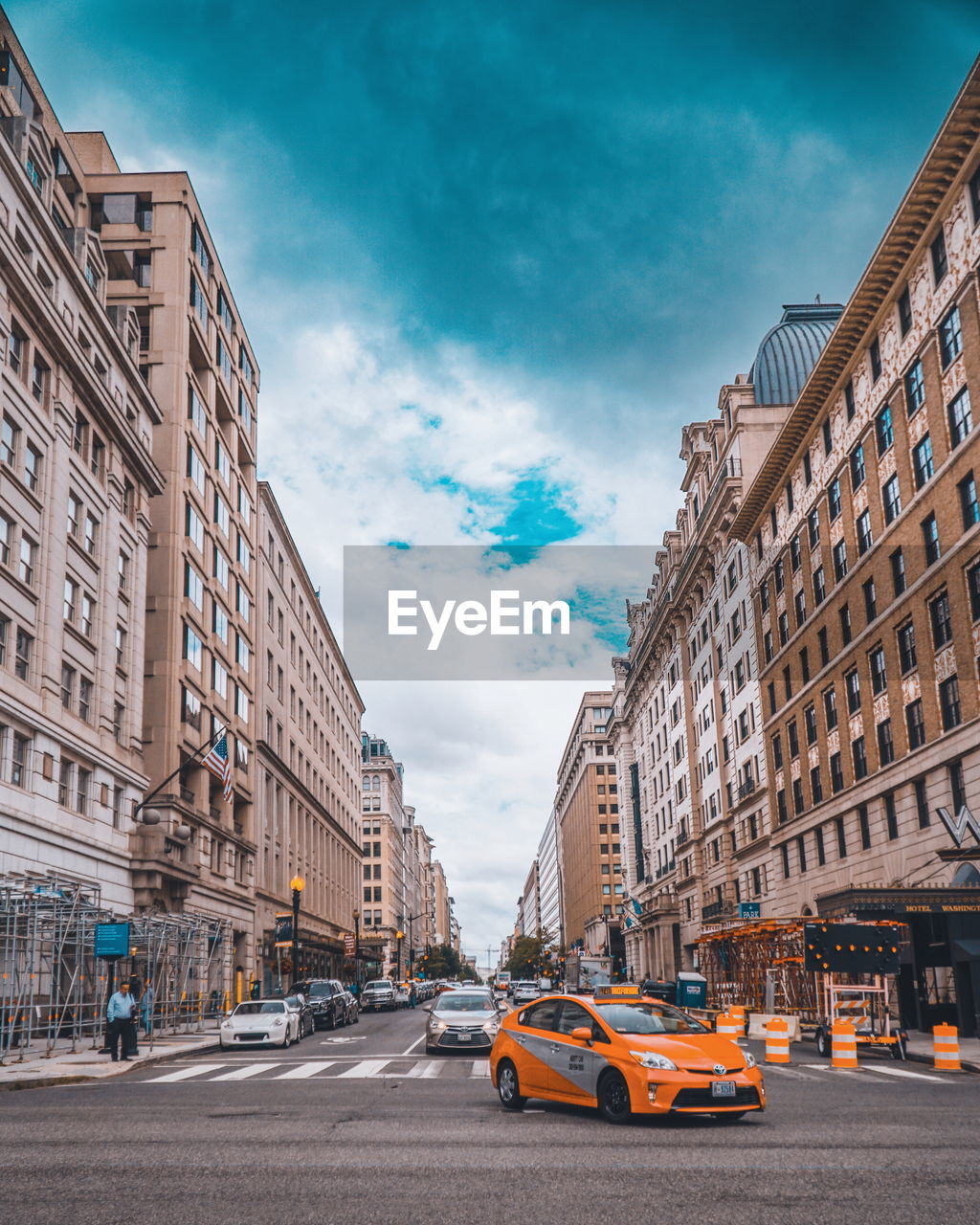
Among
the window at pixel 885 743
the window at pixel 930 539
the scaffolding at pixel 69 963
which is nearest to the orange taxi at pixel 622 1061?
the scaffolding at pixel 69 963

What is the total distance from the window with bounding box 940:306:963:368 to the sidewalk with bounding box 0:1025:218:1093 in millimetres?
28227

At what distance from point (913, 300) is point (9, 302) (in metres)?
27.3

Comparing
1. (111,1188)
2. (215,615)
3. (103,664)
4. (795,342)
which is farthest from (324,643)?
(111,1188)

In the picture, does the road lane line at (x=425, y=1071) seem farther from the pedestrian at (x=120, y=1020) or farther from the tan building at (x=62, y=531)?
the tan building at (x=62, y=531)

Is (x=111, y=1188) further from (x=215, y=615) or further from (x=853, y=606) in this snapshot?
(x=215, y=615)

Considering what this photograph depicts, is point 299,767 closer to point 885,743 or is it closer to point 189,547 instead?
point 189,547

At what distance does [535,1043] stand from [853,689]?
32.1 m

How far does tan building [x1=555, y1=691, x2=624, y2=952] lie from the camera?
5340 inches

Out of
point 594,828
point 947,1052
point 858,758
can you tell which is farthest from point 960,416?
point 594,828

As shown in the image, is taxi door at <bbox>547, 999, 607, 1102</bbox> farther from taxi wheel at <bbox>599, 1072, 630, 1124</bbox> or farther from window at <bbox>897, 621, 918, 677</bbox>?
window at <bbox>897, 621, 918, 677</bbox>

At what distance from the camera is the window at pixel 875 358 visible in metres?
41.7

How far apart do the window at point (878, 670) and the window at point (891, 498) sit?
179 inches

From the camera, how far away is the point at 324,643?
101m

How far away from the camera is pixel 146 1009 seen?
3222 cm
